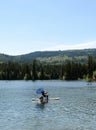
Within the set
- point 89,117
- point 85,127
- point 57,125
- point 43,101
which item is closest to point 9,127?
point 57,125

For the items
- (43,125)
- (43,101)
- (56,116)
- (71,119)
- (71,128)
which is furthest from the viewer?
(43,101)

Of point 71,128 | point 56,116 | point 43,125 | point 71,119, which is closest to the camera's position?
point 71,128

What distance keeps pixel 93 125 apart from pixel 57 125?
446 centimetres

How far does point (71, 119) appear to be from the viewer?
161ft

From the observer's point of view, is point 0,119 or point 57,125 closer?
point 57,125

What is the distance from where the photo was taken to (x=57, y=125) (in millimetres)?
44062

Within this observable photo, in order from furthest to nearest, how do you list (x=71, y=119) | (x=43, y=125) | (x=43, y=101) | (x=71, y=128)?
(x=43, y=101) < (x=71, y=119) < (x=43, y=125) < (x=71, y=128)

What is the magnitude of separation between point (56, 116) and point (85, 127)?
1043 cm

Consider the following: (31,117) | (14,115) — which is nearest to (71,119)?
(31,117)

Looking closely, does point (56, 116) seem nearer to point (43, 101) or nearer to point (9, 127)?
point (9, 127)

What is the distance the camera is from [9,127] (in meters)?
42.9

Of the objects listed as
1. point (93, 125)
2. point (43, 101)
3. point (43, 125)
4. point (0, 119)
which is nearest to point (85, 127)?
point (93, 125)

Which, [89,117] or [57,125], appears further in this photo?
[89,117]

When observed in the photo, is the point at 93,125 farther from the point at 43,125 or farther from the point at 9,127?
the point at 9,127
